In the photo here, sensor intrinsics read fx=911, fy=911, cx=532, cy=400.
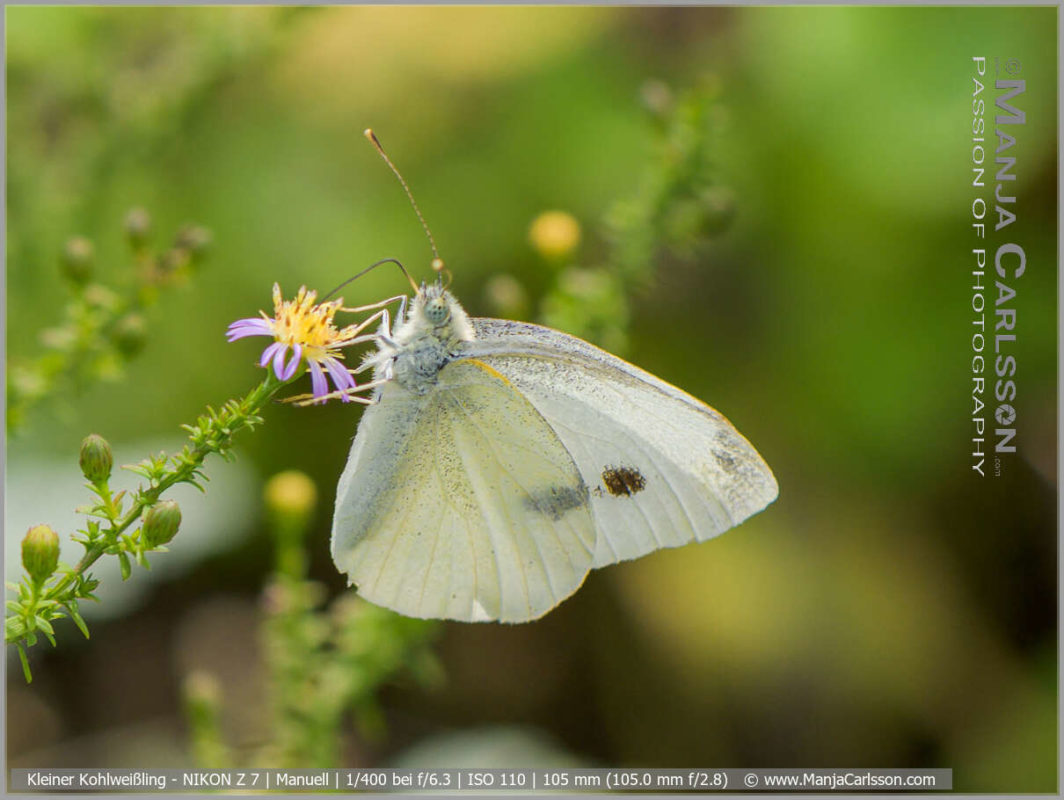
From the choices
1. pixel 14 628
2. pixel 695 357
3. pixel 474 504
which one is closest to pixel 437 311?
pixel 474 504

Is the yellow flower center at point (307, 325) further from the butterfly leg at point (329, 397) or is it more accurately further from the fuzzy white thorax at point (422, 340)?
the fuzzy white thorax at point (422, 340)

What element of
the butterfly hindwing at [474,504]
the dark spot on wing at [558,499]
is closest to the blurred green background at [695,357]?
the butterfly hindwing at [474,504]

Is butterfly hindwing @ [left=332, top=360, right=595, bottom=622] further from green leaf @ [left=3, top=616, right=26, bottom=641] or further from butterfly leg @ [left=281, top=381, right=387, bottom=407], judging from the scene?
green leaf @ [left=3, top=616, right=26, bottom=641]

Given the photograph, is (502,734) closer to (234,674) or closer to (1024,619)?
(234,674)

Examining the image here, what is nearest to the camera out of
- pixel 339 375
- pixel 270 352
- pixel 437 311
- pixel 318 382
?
pixel 270 352

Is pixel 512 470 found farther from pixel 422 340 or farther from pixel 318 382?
pixel 318 382

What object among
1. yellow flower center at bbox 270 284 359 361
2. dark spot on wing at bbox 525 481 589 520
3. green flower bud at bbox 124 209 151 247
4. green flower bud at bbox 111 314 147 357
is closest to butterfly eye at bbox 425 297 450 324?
yellow flower center at bbox 270 284 359 361

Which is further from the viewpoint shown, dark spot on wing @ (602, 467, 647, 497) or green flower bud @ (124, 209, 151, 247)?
green flower bud @ (124, 209, 151, 247)
